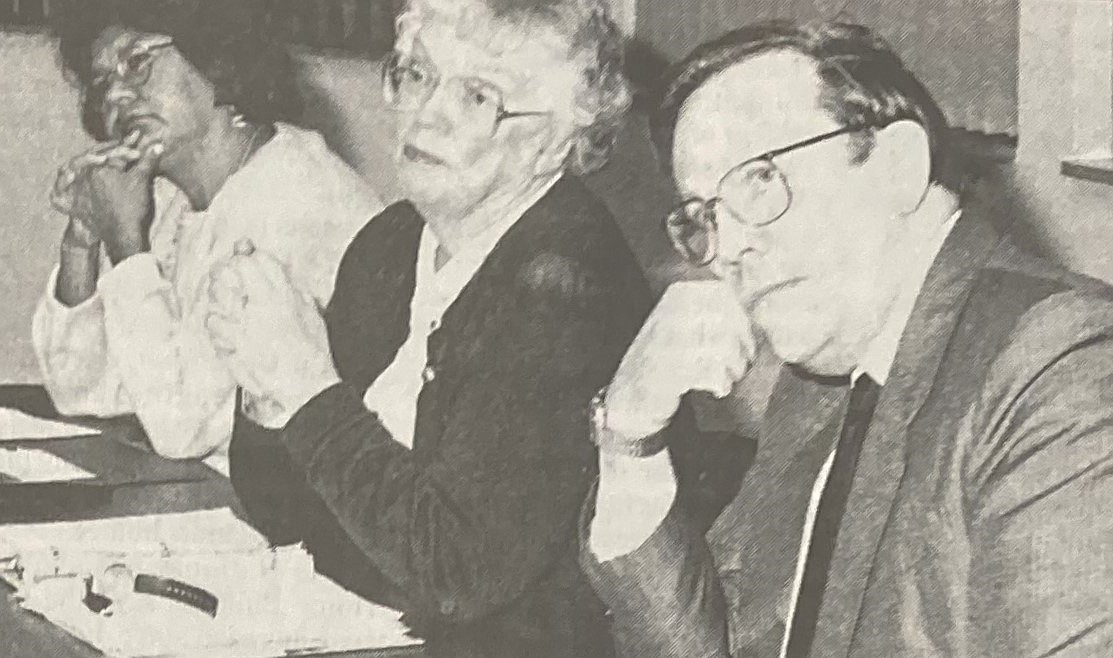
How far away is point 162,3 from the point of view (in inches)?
84.3

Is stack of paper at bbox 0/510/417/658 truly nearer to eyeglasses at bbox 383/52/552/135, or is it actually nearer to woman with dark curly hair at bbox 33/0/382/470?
woman with dark curly hair at bbox 33/0/382/470

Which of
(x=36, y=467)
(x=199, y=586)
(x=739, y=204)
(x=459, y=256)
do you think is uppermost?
(x=739, y=204)

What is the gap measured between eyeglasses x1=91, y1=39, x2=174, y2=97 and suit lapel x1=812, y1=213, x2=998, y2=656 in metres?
1.22

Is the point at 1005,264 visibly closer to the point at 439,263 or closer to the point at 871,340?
the point at 871,340

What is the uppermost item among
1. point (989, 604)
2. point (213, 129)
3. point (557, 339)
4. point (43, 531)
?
point (213, 129)

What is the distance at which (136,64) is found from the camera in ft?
7.07

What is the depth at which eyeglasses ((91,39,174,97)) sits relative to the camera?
84.4 inches

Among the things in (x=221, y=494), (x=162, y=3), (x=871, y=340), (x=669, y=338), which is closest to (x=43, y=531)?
(x=221, y=494)

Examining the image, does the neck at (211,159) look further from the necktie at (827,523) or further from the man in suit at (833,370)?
the necktie at (827,523)

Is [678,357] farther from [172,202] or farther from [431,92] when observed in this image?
[172,202]

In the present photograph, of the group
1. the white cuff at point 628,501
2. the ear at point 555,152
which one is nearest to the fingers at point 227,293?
the ear at point 555,152

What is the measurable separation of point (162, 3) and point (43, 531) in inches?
32.3

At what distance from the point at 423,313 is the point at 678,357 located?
0.41 meters

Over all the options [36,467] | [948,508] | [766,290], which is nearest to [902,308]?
[766,290]
